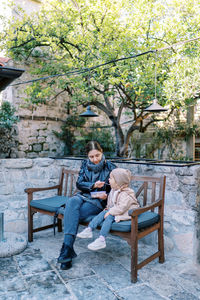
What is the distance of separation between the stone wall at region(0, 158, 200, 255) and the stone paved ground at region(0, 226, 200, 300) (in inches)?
9.5

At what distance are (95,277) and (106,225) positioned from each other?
444mm

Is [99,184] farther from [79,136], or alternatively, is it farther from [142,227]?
[79,136]

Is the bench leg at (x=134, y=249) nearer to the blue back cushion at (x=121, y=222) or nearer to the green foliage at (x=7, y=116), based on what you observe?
the blue back cushion at (x=121, y=222)

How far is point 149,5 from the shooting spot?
228 inches

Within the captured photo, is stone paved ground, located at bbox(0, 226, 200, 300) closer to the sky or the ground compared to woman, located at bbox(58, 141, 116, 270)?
closer to the ground

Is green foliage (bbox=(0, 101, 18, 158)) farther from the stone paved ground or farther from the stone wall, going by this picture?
the stone paved ground

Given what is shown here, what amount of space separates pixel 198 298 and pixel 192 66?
4555mm

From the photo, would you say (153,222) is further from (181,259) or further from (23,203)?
(23,203)

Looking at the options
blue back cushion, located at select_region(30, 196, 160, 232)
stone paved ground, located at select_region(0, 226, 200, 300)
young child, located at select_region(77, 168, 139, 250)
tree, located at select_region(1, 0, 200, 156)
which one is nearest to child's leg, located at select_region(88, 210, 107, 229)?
young child, located at select_region(77, 168, 139, 250)

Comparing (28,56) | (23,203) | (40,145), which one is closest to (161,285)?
(23,203)

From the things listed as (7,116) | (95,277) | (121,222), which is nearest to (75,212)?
(121,222)

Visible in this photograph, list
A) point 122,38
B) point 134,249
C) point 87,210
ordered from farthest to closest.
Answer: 1. point 122,38
2. point 87,210
3. point 134,249

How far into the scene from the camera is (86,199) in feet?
8.59

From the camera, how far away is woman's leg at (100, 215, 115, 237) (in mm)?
2162
